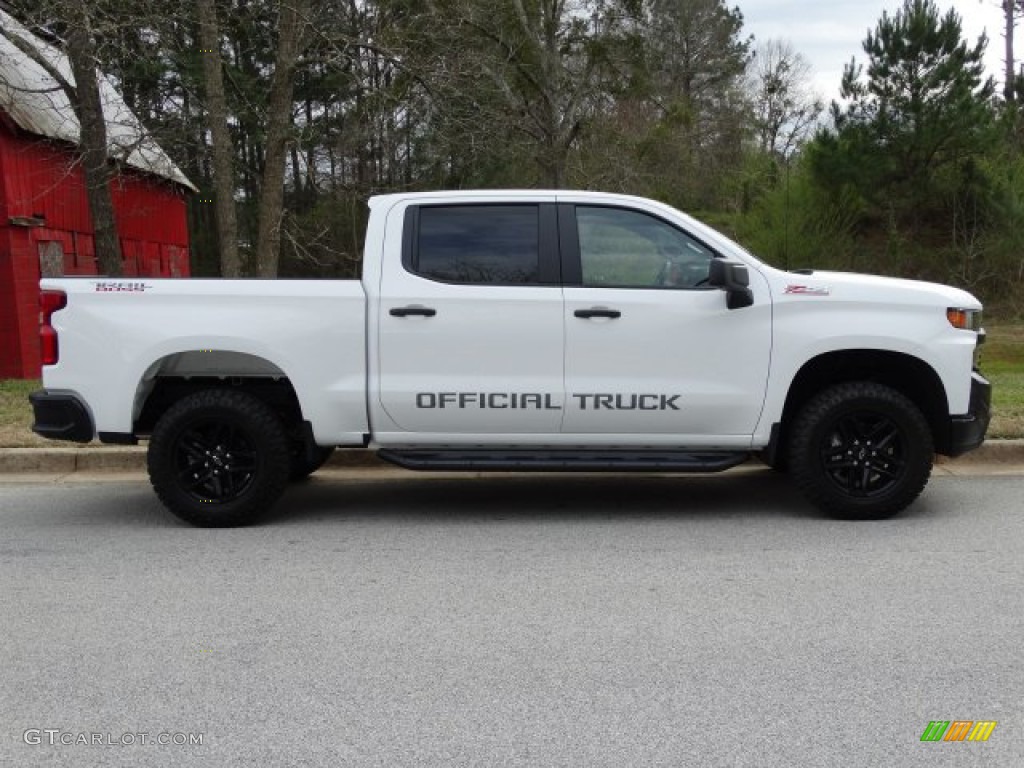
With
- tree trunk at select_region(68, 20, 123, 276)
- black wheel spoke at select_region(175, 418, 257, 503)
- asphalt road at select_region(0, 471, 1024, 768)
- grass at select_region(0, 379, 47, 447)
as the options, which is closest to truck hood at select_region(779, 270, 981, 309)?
asphalt road at select_region(0, 471, 1024, 768)

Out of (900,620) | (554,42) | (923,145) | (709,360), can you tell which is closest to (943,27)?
(923,145)

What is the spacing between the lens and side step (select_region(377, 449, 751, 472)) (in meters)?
5.67

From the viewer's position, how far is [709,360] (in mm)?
5676

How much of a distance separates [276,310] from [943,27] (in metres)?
21.3

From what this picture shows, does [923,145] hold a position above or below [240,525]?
above

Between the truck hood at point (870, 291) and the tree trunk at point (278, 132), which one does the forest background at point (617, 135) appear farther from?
the truck hood at point (870, 291)

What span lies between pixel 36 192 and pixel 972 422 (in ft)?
43.9

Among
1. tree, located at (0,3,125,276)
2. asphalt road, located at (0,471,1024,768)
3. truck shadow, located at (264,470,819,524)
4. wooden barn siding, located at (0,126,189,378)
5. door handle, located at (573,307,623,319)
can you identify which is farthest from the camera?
wooden barn siding, located at (0,126,189,378)

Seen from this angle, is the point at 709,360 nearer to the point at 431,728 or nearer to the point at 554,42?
the point at 431,728

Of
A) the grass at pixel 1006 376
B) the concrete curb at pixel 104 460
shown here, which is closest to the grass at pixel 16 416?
the concrete curb at pixel 104 460

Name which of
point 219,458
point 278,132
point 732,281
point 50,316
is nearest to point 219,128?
point 278,132

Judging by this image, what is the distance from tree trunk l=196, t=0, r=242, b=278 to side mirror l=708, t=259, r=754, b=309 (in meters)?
9.72

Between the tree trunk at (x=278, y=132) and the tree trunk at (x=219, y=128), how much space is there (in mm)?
518

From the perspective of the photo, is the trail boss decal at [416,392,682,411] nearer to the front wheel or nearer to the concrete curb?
the front wheel
